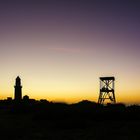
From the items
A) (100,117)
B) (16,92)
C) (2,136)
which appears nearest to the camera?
(2,136)

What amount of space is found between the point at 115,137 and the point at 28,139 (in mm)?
5447

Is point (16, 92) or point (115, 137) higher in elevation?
point (16, 92)

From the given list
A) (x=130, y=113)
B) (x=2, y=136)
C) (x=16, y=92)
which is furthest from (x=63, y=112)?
(x=16, y=92)

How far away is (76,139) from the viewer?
56.1 ft

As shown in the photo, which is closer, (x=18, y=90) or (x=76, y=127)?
(x=76, y=127)

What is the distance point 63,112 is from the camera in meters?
27.1

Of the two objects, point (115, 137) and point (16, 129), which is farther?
Result: point (16, 129)

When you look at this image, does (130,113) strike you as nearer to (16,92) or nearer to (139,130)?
(139,130)

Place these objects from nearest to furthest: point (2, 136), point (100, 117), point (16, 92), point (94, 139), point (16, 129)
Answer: point (94, 139) → point (2, 136) → point (16, 129) → point (100, 117) → point (16, 92)

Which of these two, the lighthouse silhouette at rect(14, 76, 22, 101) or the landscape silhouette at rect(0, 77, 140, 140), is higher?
the lighthouse silhouette at rect(14, 76, 22, 101)

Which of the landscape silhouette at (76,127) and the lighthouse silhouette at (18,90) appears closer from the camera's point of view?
the landscape silhouette at (76,127)

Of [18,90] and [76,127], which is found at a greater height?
[18,90]

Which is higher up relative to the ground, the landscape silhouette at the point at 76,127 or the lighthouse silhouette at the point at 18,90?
the lighthouse silhouette at the point at 18,90

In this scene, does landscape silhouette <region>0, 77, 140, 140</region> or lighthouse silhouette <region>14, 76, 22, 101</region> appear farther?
lighthouse silhouette <region>14, 76, 22, 101</region>
